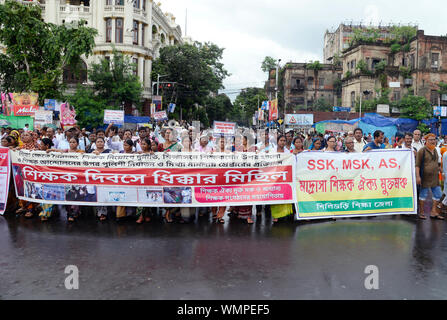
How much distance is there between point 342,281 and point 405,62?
170ft

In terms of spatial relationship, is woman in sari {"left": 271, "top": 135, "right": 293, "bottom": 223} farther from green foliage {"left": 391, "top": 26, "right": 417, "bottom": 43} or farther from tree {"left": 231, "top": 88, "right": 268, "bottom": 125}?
tree {"left": 231, "top": 88, "right": 268, "bottom": 125}

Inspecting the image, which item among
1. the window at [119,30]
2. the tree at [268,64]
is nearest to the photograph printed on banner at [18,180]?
the window at [119,30]

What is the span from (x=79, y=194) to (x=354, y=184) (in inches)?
215

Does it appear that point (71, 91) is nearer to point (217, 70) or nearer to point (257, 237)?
point (217, 70)

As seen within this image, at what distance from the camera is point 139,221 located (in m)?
7.29

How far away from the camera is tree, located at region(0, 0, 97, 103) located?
24047mm

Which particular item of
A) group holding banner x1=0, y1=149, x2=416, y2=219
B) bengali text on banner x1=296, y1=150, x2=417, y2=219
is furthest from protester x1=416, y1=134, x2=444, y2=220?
group holding banner x1=0, y1=149, x2=416, y2=219

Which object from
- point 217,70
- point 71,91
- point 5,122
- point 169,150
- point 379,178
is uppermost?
point 217,70

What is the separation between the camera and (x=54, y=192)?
7.39m

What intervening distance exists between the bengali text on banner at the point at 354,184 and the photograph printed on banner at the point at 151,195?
270 centimetres

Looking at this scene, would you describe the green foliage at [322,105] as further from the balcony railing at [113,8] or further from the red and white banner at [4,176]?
the red and white banner at [4,176]

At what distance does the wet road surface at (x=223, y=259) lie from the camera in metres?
4.30
